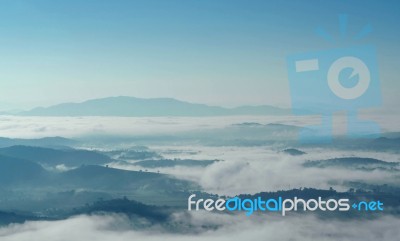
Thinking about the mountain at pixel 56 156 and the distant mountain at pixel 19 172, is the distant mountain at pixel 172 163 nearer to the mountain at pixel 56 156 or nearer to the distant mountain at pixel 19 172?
the mountain at pixel 56 156

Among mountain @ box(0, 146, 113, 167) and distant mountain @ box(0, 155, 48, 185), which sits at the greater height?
mountain @ box(0, 146, 113, 167)

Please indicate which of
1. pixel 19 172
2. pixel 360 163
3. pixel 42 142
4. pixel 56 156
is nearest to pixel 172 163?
pixel 360 163

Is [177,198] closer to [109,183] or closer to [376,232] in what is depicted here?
[109,183]

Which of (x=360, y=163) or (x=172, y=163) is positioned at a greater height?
(x=360, y=163)

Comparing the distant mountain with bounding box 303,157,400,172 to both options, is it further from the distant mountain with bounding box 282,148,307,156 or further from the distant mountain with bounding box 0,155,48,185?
the distant mountain with bounding box 0,155,48,185

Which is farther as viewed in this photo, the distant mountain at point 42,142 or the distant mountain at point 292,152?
the distant mountain at point 42,142

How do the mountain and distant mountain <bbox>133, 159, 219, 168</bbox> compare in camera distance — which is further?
the mountain

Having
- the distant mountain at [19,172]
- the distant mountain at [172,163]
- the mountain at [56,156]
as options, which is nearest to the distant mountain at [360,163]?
the distant mountain at [172,163]


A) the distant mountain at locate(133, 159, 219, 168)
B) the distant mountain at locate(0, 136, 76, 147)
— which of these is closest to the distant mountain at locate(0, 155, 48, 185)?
the distant mountain at locate(0, 136, 76, 147)

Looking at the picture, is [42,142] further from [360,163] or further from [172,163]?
[360,163]

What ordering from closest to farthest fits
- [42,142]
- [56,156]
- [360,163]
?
[360,163] → [56,156] → [42,142]

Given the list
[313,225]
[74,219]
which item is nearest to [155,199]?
[74,219]

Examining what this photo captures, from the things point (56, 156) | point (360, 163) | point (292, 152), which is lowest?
point (360, 163)

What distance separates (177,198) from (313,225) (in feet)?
121
